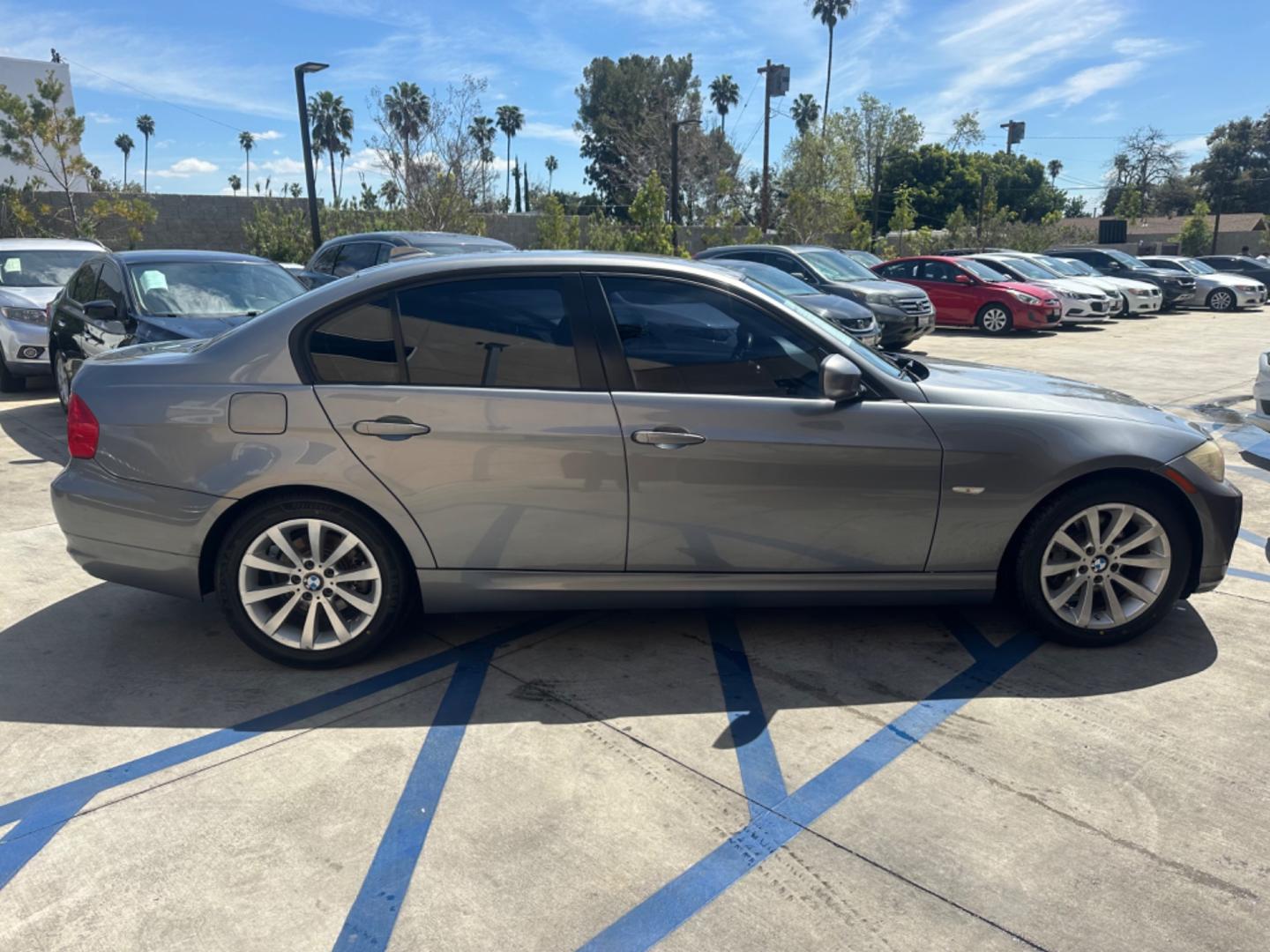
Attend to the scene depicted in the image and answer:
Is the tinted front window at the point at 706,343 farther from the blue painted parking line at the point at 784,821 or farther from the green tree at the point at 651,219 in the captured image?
the green tree at the point at 651,219

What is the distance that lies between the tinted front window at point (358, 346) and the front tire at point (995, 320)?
1693 centimetres

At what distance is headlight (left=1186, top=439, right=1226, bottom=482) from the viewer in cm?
402

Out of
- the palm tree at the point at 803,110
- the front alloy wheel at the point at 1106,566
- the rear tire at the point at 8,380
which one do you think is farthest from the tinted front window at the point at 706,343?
the palm tree at the point at 803,110

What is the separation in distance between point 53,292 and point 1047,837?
455 inches

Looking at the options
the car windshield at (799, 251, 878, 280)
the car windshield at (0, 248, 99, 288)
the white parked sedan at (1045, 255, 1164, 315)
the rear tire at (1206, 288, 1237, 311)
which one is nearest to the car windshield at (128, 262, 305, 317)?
the car windshield at (0, 248, 99, 288)

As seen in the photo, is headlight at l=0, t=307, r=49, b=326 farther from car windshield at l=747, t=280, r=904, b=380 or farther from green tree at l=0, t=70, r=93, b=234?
green tree at l=0, t=70, r=93, b=234

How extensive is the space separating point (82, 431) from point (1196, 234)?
188ft

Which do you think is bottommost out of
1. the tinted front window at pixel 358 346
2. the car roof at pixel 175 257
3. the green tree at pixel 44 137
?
the tinted front window at pixel 358 346

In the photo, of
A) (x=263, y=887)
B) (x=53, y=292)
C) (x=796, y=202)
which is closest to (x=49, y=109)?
(x=53, y=292)

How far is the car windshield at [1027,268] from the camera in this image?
816 inches

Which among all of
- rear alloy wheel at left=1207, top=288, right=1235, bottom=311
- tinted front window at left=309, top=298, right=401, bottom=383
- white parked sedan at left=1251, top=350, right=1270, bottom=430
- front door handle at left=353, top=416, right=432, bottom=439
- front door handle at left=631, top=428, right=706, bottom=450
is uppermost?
tinted front window at left=309, top=298, right=401, bottom=383

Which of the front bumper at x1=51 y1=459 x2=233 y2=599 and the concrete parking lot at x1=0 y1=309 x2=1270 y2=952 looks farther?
the front bumper at x1=51 y1=459 x2=233 y2=599

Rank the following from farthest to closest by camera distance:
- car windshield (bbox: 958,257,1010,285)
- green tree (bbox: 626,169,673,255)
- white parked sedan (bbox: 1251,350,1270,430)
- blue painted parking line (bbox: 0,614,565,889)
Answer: green tree (bbox: 626,169,673,255) → car windshield (bbox: 958,257,1010,285) → white parked sedan (bbox: 1251,350,1270,430) → blue painted parking line (bbox: 0,614,565,889)

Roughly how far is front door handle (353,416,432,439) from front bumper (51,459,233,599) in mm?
609
